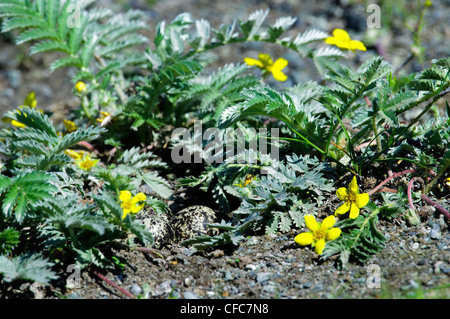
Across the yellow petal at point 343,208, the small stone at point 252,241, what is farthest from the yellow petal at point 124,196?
the yellow petal at point 343,208

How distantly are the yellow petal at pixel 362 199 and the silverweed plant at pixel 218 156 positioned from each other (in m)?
0.01

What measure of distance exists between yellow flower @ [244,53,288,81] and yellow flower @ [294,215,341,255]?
1240 millimetres

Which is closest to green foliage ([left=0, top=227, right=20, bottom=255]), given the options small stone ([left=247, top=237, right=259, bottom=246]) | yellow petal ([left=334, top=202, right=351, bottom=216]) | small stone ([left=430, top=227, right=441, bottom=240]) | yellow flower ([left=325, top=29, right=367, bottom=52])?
small stone ([left=247, top=237, right=259, bottom=246])

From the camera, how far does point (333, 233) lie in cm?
241

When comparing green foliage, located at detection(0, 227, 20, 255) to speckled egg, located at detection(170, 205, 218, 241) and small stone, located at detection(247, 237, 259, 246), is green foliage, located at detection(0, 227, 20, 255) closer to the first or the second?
speckled egg, located at detection(170, 205, 218, 241)

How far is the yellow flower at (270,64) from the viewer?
334cm

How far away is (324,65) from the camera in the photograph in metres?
3.34

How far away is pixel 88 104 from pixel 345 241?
2137 millimetres

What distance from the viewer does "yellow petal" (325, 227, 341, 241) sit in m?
→ 2.40

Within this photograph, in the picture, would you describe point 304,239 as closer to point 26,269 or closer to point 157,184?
point 157,184

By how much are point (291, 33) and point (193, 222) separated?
10.5ft

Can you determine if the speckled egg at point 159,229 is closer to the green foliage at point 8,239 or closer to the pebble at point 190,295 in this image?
the pebble at point 190,295
